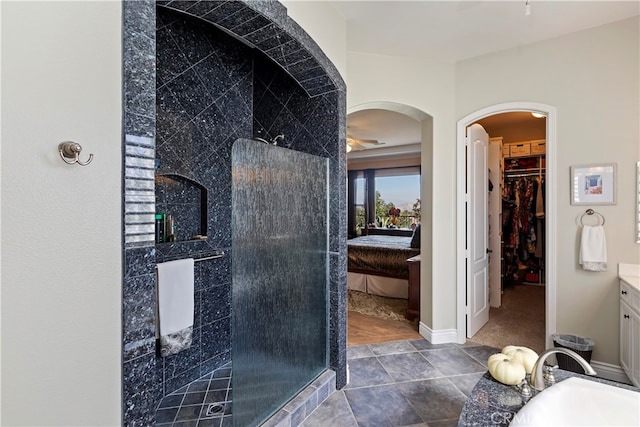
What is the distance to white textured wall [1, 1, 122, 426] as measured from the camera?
0.87 metres

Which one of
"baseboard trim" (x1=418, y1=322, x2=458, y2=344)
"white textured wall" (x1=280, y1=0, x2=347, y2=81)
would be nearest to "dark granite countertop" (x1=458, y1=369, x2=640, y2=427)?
"baseboard trim" (x1=418, y1=322, x2=458, y2=344)

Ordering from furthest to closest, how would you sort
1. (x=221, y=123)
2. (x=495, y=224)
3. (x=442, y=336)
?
(x=495, y=224) → (x=442, y=336) → (x=221, y=123)

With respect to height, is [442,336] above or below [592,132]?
below

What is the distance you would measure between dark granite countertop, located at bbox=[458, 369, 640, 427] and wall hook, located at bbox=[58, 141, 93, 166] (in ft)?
5.65

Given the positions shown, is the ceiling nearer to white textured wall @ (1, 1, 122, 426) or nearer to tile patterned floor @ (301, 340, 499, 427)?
white textured wall @ (1, 1, 122, 426)

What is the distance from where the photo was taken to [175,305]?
2287 millimetres

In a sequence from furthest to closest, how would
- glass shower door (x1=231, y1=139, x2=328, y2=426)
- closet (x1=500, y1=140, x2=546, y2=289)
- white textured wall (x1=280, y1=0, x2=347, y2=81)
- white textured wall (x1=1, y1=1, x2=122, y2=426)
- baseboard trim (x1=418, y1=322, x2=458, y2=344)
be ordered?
1. closet (x1=500, y1=140, x2=546, y2=289)
2. baseboard trim (x1=418, y1=322, x2=458, y2=344)
3. white textured wall (x1=280, y1=0, x2=347, y2=81)
4. glass shower door (x1=231, y1=139, x2=328, y2=426)
5. white textured wall (x1=1, y1=1, x2=122, y2=426)

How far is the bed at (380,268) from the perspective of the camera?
480 centimetres

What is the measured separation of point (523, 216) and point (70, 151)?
6.65 meters

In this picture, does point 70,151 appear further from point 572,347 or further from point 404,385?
point 572,347

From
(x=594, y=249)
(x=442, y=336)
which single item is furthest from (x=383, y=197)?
(x=594, y=249)

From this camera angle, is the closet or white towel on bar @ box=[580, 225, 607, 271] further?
the closet

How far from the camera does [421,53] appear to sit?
10.9ft

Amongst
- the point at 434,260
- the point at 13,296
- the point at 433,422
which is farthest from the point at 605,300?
the point at 13,296
